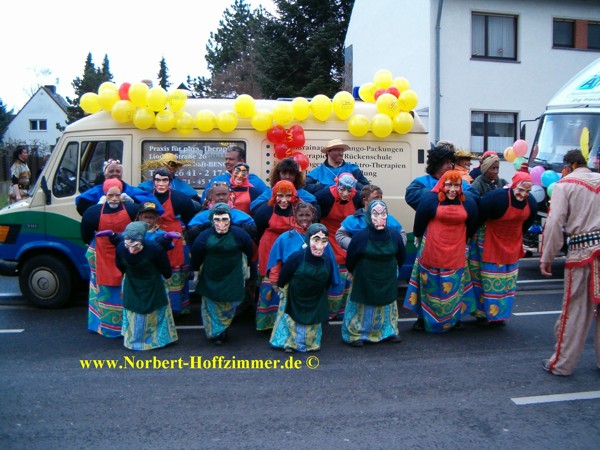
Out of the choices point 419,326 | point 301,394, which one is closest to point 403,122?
point 419,326

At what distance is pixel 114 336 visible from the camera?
6258 millimetres

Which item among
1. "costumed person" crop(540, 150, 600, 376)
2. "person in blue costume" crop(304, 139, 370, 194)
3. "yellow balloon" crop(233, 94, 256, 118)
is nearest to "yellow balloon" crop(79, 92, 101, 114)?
"yellow balloon" crop(233, 94, 256, 118)

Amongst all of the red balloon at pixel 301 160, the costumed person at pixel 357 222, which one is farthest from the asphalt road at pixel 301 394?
the red balloon at pixel 301 160

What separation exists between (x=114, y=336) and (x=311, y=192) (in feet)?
8.76

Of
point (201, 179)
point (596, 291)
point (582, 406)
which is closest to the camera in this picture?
point (582, 406)

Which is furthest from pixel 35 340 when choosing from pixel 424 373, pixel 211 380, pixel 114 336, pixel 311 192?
pixel 424 373

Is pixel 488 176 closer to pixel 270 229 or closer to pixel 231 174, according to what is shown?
pixel 270 229

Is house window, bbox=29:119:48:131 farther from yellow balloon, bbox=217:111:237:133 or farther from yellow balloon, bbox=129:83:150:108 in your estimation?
yellow balloon, bbox=217:111:237:133

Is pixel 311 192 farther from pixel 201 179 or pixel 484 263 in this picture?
pixel 484 263

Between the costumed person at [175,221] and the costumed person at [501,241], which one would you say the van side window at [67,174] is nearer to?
the costumed person at [175,221]

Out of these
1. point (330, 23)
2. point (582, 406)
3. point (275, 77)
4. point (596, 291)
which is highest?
point (330, 23)

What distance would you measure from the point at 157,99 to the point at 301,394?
390 cm

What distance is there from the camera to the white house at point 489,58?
16.8m

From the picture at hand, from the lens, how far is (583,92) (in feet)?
33.6
